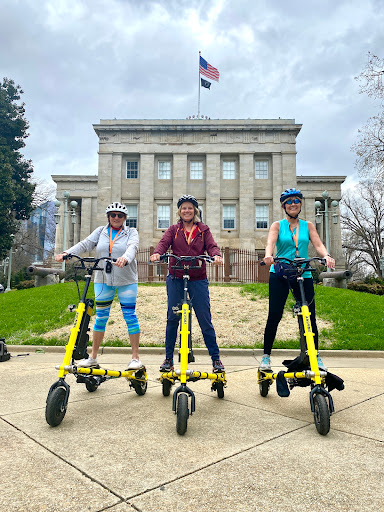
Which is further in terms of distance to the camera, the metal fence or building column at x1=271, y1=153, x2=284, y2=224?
building column at x1=271, y1=153, x2=284, y2=224

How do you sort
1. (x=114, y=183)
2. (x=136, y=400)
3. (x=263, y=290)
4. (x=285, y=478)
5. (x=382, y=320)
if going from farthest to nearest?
1. (x=114, y=183)
2. (x=263, y=290)
3. (x=382, y=320)
4. (x=136, y=400)
5. (x=285, y=478)

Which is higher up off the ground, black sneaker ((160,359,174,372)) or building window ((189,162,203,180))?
building window ((189,162,203,180))

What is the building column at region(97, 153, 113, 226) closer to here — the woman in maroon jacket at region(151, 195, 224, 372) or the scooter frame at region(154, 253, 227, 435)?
the woman in maroon jacket at region(151, 195, 224, 372)

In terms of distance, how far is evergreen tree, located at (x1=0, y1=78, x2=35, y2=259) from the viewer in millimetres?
28766

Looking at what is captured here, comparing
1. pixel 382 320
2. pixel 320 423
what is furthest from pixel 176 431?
pixel 382 320

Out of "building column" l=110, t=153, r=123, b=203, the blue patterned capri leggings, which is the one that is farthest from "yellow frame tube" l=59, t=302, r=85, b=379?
"building column" l=110, t=153, r=123, b=203

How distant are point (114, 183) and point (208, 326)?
3337cm

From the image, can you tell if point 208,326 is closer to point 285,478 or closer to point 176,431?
point 176,431

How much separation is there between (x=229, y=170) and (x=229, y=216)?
14.9ft

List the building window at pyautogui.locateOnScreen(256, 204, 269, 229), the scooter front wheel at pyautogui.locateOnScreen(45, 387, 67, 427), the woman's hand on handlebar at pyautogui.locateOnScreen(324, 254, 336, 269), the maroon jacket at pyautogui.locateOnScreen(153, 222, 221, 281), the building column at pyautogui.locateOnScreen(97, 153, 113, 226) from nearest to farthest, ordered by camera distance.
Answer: the scooter front wheel at pyautogui.locateOnScreen(45, 387, 67, 427) → the woman's hand on handlebar at pyautogui.locateOnScreen(324, 254, 336, 269) → the maroon jacket at pyautogui.locateOnScreen(153, 222, 221, 281) → the building column at pyautogui.locateOnScreen(97, 153, 113, 226) → the building window at pyautogui.locateOnScreen(256, 204, 269, 229)

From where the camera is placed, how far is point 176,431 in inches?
126

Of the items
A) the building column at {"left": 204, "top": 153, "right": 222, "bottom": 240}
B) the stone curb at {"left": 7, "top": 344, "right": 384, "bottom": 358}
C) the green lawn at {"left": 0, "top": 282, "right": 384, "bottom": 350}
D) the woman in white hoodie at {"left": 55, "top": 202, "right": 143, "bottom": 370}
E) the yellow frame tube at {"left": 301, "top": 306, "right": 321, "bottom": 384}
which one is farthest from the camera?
the building column at {"left": 204, "top": 153, "right": 222, "bottom": 240}

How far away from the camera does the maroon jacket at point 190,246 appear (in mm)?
4445

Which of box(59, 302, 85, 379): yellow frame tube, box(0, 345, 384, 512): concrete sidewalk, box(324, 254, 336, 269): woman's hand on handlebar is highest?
box(324, 254, 336, 269): woman's hand on handlebar
